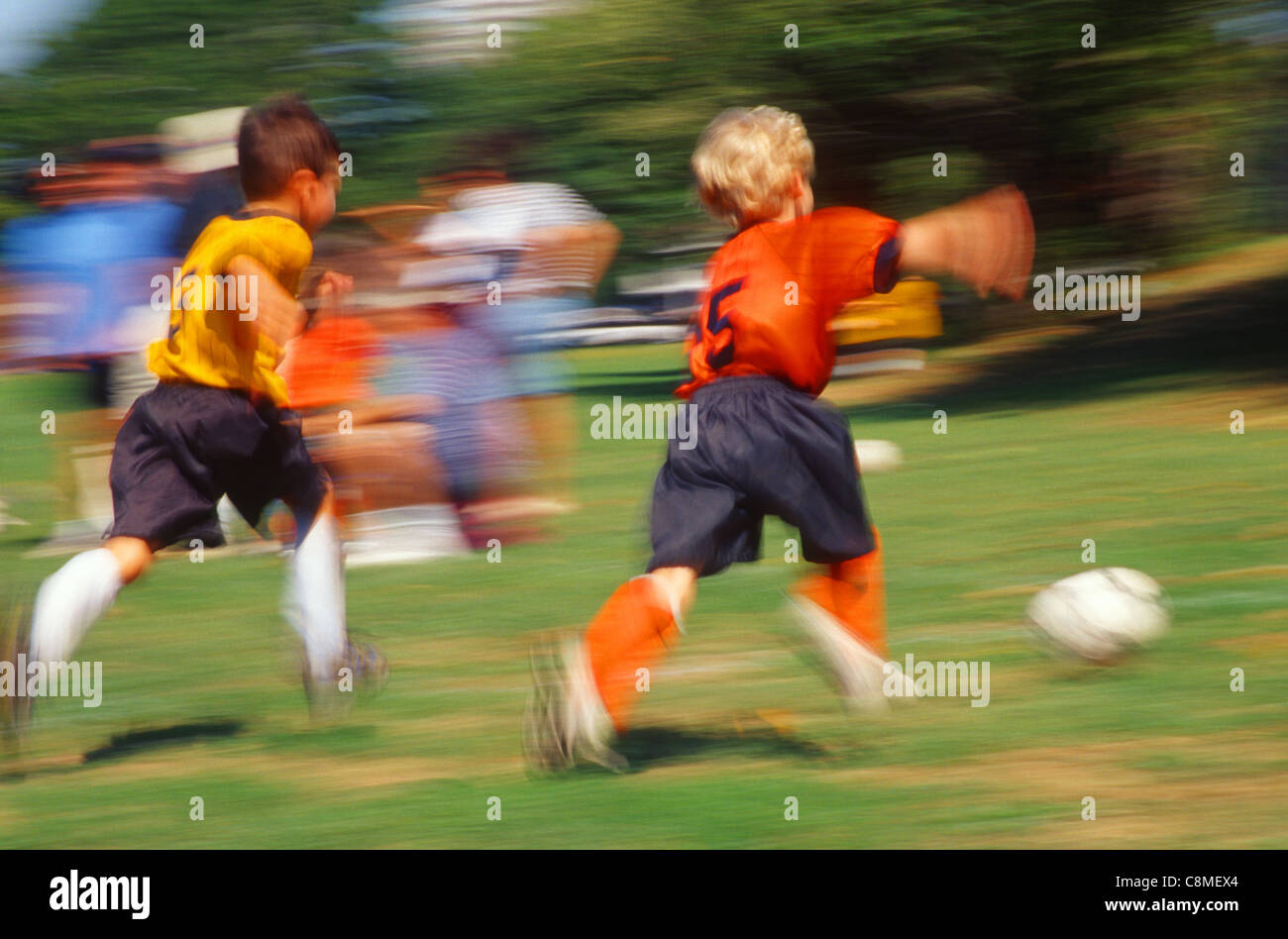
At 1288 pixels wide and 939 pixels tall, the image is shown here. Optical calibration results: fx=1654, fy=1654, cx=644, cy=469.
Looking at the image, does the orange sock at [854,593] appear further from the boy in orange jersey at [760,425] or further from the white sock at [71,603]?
the white sock at [71,603]

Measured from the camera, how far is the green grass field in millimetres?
4039

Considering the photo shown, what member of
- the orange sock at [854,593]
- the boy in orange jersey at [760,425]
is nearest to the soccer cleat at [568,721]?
the boy in orange jersey at [760,425]

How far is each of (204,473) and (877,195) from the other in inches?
570

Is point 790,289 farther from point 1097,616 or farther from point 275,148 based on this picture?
point 1097,616

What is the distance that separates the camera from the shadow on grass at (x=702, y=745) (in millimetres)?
4637

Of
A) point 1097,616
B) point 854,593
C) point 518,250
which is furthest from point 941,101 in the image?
point 854,593

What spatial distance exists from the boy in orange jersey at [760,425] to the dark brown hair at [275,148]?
1.18m

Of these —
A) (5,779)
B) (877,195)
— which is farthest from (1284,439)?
(5,779)

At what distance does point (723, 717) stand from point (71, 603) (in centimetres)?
194

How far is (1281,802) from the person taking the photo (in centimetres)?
396

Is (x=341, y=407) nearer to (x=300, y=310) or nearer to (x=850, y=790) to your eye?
(x=300, y=310)

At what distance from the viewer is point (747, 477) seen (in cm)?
443

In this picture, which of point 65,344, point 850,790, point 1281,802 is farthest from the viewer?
point 65,344

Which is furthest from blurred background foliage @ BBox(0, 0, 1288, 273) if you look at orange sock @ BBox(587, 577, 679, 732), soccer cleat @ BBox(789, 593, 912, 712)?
orange sock @ BBox(587, 577, 679, 732)
